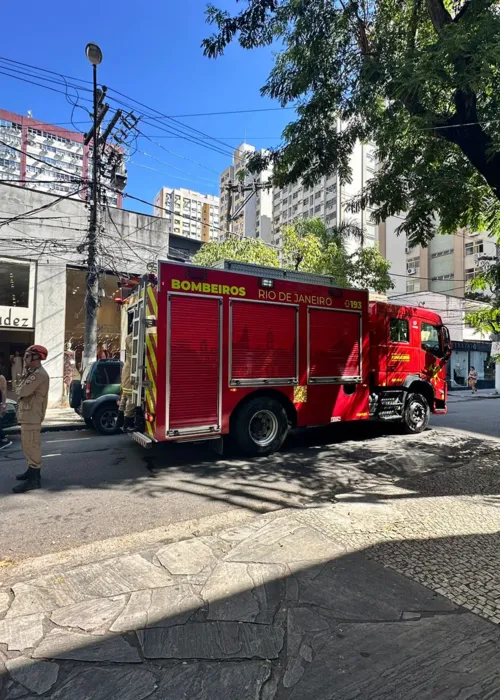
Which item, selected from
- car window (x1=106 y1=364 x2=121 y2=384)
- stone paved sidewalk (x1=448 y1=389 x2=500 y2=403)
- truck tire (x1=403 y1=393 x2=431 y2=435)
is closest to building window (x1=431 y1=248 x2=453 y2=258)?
stone paved sidewalk (x1=448 y1=389 x2=500 y2=403)

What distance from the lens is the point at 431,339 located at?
10.4 meters

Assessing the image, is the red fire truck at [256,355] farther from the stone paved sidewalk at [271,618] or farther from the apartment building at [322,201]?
the apartment building at [322,201]

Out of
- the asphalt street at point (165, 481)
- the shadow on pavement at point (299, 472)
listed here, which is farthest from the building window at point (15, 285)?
the shadow on pavement at point (299, 472)

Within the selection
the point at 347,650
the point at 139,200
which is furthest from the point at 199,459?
the point at 139,200

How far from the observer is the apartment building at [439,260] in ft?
135

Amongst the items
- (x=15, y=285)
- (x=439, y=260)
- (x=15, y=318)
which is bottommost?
(x=15, y=318)

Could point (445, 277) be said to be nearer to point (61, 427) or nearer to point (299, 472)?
point (61, 427)

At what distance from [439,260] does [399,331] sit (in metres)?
40.5

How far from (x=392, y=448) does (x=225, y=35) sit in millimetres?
8076

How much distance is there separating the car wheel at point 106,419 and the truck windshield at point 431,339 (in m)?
7.29

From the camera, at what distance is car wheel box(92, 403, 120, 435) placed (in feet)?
33.0

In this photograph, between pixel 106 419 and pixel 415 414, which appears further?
pixel 106 419

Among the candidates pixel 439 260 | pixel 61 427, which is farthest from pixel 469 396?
pixel 439 260

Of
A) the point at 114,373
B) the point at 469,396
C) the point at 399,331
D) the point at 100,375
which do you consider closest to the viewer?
the point at 399,331
